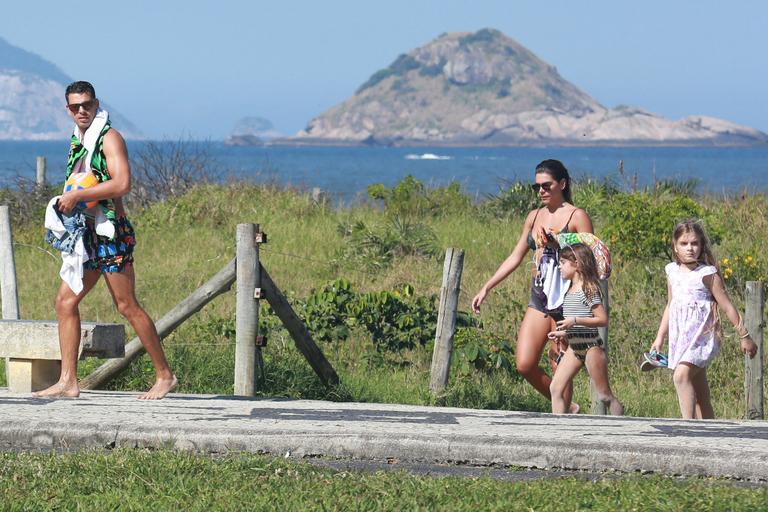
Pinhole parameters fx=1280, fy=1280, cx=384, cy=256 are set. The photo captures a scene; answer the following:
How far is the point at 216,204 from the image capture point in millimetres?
19266

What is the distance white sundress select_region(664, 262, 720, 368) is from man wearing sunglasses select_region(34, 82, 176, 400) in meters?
3.28

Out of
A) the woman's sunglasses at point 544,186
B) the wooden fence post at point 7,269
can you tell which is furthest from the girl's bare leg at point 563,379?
the wooden fence post at point 7,269

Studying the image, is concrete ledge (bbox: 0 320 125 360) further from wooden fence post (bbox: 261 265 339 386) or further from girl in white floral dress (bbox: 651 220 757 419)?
girl in white floral dress (bbox: 651 220 757 419)

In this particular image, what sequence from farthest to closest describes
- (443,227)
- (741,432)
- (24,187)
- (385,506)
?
(24,187), (443,227), (741,432), (385,506)

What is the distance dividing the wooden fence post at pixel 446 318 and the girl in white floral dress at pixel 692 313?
1.81m

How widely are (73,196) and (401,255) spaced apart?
8.86 metres

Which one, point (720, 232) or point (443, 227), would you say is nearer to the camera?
point (720, 232)

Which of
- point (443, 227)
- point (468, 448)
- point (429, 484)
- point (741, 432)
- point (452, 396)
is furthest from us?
point (443, 227)

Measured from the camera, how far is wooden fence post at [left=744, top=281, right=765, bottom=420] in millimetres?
9109

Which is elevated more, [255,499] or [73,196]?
[73,196]

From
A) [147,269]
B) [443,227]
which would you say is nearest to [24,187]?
[147,269]

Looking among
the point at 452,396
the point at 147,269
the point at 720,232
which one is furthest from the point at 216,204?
the point at 452,396

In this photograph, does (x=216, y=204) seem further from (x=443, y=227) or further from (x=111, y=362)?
(x=111, y=362)

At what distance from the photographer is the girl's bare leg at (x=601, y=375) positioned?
820 centimetres
